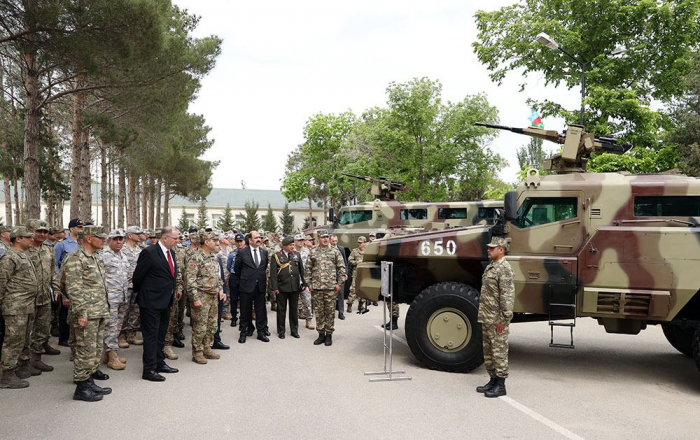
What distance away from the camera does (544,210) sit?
20.3 feet

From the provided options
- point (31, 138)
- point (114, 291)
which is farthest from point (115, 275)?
point (31, 138)

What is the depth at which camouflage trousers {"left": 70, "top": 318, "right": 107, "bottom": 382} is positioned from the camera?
5.07 m

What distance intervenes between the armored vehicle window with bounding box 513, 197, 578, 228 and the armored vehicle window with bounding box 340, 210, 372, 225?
344 inches

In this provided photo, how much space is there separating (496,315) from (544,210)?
1.66 m

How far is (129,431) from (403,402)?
256 centimetres

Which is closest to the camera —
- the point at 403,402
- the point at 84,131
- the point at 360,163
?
the point at 403,402

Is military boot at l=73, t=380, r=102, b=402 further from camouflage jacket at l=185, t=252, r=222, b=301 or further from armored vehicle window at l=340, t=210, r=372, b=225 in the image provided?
armored vehicle window at l=340, t=210, r=372, b=225

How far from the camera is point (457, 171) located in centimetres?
2619

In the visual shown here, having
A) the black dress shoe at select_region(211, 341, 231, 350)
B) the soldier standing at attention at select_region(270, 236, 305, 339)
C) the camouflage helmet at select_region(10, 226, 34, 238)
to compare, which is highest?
the camouflage helmet at select_region(10, 226, 34, 238)

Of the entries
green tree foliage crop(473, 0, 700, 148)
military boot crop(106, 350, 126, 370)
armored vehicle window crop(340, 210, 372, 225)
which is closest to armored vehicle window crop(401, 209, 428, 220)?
armored vehicle window crop(340, 210, 372, 225)

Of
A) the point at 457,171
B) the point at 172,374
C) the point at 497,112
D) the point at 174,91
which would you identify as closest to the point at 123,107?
the point at 174,91

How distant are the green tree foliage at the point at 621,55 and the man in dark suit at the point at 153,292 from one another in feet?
40.6

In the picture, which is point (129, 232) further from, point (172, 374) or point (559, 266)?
point (559, 266)

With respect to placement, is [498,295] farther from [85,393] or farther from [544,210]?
[85,393]
